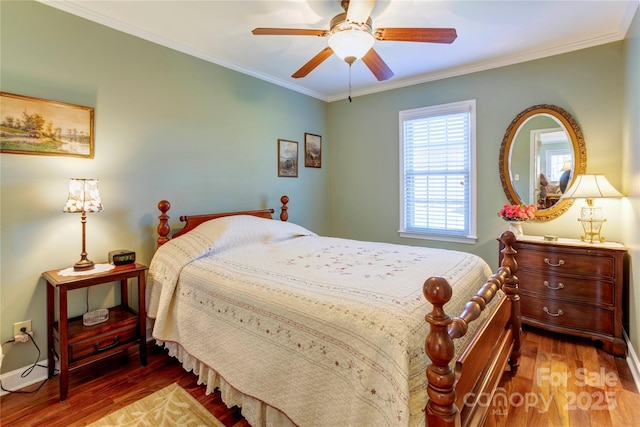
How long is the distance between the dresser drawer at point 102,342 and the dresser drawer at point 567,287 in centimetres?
327

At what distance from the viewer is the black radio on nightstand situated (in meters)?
2.29

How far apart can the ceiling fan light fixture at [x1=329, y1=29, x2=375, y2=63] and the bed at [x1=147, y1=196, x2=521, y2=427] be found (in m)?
1.36

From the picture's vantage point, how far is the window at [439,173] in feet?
11.5

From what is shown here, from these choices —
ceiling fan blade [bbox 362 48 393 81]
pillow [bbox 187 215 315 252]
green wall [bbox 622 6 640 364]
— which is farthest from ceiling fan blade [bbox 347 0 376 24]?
green wall [bbox 622 6 640 364]

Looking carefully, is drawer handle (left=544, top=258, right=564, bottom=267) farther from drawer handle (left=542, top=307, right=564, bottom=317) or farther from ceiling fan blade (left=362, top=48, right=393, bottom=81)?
ceiling fan blade (left=362, top=48, right=393, bottom=81)

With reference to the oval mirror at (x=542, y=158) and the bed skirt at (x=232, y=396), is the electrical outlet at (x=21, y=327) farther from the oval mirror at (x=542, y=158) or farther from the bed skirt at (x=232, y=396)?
the oval mirror at (x=542, y=158)

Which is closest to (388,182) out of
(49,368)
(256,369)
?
(256,369)

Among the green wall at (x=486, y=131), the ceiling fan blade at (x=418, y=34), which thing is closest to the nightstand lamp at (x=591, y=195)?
the green wall at (x=486, y=131)

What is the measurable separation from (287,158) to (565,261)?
9.89 feet

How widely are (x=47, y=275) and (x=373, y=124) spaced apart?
3634 mm

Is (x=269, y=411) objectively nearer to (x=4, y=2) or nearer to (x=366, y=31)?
(x=366, y=31)

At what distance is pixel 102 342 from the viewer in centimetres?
213

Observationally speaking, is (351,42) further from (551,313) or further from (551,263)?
(551,313)

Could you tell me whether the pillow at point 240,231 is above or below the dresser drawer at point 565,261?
above
